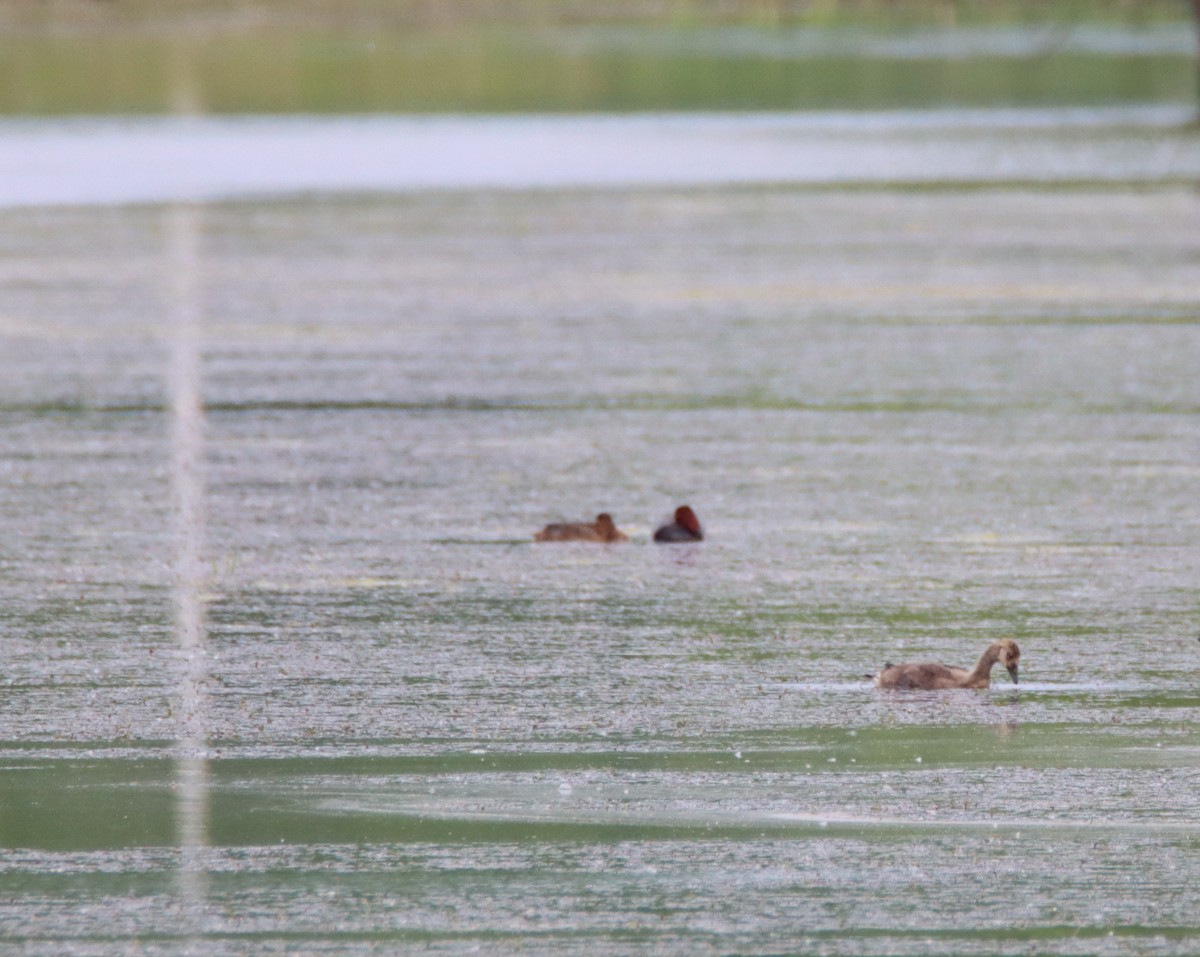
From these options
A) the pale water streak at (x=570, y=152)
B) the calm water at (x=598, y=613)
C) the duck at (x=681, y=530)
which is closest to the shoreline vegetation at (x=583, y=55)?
the pale water streak at (x=570, y=152)

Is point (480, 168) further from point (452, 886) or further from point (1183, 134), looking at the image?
point (452, 886)

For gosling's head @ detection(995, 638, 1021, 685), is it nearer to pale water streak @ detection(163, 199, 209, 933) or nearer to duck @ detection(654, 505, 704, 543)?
pale water streak @ detection(163, 199, 209, 933)

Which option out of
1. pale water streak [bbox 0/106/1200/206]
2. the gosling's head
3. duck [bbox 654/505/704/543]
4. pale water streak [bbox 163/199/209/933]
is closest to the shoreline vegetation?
pale water streak [bbox 0/106/1200/206]

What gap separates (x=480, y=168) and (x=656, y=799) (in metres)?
22.1

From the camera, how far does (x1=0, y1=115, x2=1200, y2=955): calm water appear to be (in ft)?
18.1

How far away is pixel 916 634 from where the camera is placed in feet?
25.9

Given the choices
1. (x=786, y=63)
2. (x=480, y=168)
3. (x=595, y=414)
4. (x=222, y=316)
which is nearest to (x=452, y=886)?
(x=595, y=414)

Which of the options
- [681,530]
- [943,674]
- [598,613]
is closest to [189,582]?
[598,613]

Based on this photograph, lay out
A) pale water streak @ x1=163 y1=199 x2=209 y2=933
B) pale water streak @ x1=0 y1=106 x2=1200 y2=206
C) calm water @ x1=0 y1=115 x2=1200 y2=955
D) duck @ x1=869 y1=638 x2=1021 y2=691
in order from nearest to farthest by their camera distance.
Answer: calm water @ x1=0 y1=115 x2=1200 y2=955 → pale water streak @ x1=163 y1=199 x2=209 y2=933 → duck @ x1=869 y1=638 x2=1021 y2=691 → pale water streak @ x1=0 y1=106 x2=1200 y2=206

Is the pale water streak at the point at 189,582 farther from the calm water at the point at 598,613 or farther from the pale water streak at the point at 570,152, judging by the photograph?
the pale water streak at the point at 570,152

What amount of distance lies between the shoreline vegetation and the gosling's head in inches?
754

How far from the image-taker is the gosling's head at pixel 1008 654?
284 inches

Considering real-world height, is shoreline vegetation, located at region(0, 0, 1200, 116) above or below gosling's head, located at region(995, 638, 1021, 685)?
above

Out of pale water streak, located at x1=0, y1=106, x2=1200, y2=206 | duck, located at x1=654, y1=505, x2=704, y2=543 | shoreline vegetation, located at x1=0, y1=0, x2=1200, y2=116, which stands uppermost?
shoreline vegetation, located at x1=0, y1=0, x2=1200, y2=116
